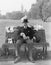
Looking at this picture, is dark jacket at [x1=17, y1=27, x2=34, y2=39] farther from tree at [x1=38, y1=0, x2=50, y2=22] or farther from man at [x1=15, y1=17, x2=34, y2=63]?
tree at [x1=38, y1=0, x2=50, y2=22]

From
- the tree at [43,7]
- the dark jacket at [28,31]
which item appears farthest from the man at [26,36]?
the tree at [43,7]

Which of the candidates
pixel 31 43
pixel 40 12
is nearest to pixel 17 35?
pixel 31 43

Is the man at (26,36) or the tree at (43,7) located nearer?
the man at (26,36)

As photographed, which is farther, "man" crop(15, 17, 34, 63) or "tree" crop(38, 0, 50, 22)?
"tree" crop(38, 0, 50, 22)

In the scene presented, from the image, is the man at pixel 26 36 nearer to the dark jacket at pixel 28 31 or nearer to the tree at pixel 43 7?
the dark jacket at pixel 28 31

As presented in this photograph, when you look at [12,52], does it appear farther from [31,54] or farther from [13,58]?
[31,54]

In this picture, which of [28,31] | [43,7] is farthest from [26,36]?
[43,7]

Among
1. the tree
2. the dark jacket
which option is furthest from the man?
the tree

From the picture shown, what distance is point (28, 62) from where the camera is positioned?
3.23 m

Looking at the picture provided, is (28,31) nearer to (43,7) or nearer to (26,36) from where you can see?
(26,36)

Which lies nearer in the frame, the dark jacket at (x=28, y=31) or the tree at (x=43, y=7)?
the dark jacket at (x=28, y=31)

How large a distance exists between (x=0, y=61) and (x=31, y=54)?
62 cm

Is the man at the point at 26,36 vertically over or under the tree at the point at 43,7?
under

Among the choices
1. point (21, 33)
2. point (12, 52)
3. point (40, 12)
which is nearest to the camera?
point (21, 33)
